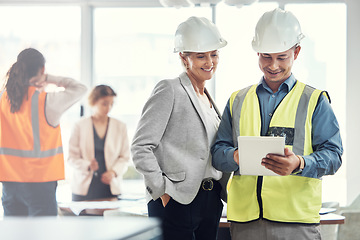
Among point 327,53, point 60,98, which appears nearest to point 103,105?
point 60,98

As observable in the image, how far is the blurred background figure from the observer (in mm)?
5348

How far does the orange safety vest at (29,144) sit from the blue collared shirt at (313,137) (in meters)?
2.53

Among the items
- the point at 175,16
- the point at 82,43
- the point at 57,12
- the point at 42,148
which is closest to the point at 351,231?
the point at 42,148

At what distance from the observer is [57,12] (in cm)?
656

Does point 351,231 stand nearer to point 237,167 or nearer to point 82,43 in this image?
point 237,167

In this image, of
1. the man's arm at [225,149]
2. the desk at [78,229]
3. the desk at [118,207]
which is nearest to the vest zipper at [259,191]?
the man's arm at [225,149]

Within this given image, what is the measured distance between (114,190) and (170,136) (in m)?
3.07

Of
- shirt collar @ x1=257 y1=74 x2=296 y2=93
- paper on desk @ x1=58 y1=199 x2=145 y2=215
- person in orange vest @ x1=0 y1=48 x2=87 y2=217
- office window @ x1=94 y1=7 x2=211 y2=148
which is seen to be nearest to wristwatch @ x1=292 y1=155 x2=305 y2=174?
shirt collar @ x1=257 y1=74 x2=296 y2=93

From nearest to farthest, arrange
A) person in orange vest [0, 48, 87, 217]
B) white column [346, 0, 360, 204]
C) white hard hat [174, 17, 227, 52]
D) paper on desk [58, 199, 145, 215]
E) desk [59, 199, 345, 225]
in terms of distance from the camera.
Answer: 1. white hard hat [174, 17, 227, 52]
2. desk [59, 199, 345, 225]
3. paper on desk [58, 199, 145, 215]
4. person in orange vest [0, 48, 87, 217]
5. white column [346, 0, 360, 204]

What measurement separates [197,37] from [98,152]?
10.1 feet

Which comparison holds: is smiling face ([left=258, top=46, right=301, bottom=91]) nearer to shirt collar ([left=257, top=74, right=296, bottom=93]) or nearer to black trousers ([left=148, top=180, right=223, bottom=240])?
shirt collar ([left=257, top=74, right=296, bottom=93])

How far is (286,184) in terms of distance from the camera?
2.18 metres

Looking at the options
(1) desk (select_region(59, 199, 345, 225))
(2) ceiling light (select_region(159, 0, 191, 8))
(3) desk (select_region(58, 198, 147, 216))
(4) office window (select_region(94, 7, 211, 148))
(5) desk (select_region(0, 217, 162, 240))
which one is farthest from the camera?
(4) office window (select_region(94, 7, 211, 148))

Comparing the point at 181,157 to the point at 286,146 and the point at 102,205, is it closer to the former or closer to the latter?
the point at 286,146
